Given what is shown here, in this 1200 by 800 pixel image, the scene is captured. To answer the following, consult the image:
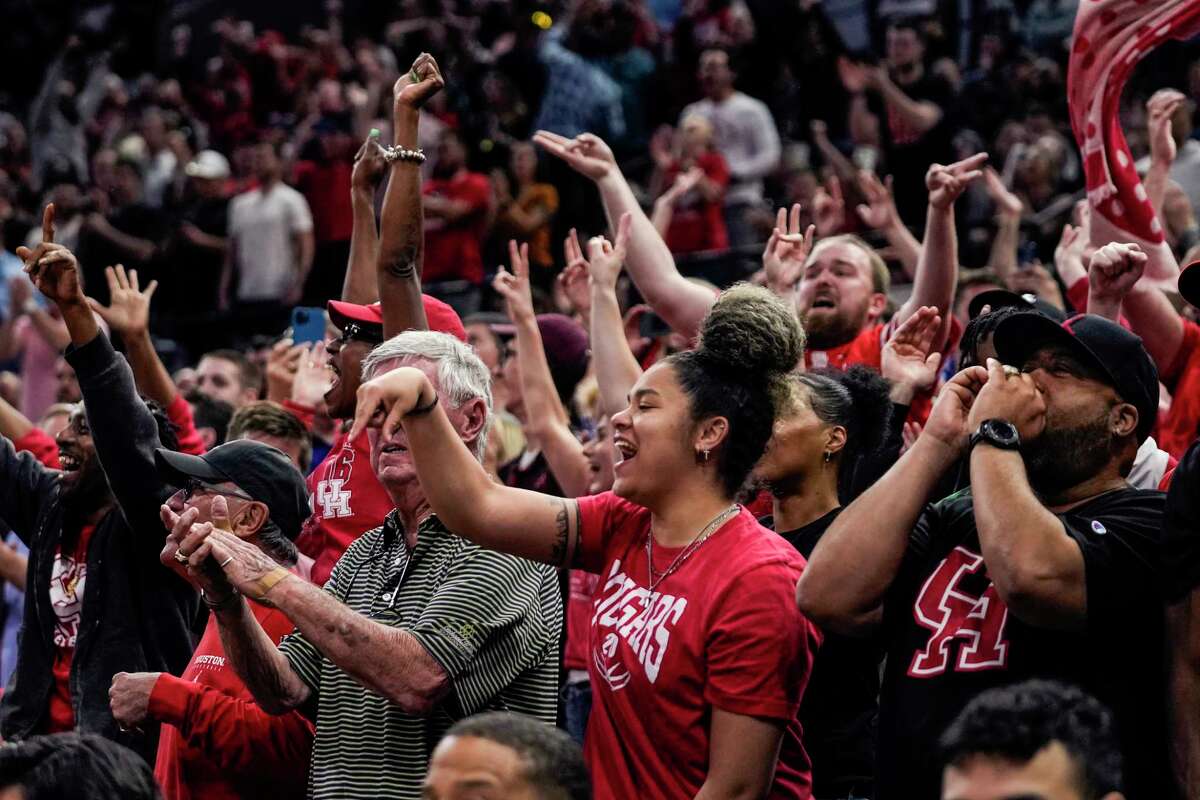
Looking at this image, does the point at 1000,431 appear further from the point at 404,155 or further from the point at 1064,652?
the point at 404,155

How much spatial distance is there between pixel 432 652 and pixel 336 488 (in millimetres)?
1114

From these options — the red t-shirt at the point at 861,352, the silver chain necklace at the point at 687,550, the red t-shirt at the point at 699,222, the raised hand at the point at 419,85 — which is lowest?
the silver chain necklace at the point at 687,550

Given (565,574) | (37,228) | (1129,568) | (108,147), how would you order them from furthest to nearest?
(108,147), (37,228), (565,574), (1129,568)

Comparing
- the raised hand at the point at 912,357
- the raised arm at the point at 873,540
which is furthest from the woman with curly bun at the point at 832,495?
the raised arm at the point at 873,540

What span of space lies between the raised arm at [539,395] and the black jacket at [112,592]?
1.15 meters

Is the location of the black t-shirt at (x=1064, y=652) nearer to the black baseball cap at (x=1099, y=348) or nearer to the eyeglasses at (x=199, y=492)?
the black baseball cap at (x=1099, y=348)

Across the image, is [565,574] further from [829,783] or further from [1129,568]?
[1129,568]

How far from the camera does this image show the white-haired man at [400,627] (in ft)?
11.2

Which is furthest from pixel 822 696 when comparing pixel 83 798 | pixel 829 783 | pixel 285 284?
pixel 285 284

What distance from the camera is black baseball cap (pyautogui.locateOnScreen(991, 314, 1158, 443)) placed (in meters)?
3.31

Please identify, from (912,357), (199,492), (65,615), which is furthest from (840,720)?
(65,615)

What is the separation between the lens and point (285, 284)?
11.6 metres

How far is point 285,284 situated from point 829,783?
8482 mm

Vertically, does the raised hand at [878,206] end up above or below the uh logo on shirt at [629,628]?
above
